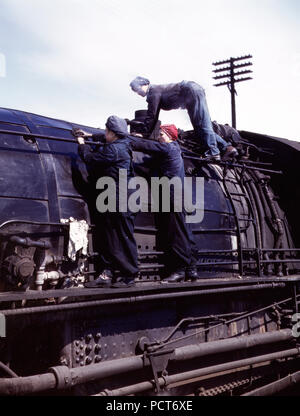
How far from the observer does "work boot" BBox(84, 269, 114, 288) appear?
4039 millimetres

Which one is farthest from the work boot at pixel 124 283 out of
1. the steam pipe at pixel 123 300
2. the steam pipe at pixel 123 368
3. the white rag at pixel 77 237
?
the steam pipe at pixel 123 368

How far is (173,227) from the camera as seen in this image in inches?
191

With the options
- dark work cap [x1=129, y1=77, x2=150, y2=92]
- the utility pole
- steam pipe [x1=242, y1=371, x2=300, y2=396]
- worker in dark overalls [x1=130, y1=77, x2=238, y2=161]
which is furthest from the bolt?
the utility pole

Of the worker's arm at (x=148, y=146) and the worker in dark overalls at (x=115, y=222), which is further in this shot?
the worker's arm at (x=148, y=146)

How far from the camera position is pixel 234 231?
559 centimetres

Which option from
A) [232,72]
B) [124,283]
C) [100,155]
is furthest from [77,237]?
[232,72]

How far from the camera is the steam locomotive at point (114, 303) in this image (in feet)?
11.8

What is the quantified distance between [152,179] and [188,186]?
1.79 ft

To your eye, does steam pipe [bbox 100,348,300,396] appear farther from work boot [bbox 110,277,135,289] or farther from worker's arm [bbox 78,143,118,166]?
worker's arm [bbox 78,143,118,166]

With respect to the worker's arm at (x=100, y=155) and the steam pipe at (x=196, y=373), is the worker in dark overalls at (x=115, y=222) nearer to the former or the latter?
the worker's arm at (x=100, y=155)

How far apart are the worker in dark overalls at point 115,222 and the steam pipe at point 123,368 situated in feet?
2.25

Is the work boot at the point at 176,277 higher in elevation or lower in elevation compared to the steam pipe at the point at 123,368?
higher
